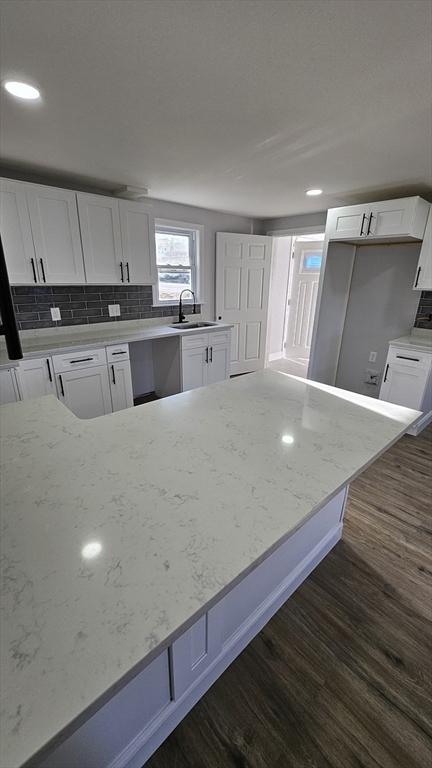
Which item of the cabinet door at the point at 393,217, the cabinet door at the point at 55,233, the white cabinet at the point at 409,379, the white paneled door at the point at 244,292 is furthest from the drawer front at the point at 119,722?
the white paneled door at the point at 244,292

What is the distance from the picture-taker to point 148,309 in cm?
389

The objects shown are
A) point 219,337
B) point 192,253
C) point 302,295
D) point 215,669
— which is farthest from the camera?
point 302,295

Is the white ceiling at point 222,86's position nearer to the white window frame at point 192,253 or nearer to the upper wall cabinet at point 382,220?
the upper wall cabinet at point 382,220

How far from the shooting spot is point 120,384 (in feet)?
10.4

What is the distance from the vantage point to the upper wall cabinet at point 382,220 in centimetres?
286

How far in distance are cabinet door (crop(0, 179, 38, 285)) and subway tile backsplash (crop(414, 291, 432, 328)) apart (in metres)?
3.73

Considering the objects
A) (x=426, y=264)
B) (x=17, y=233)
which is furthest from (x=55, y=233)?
(x=426, y=264)

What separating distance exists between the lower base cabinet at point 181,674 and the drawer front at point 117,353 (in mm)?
2238

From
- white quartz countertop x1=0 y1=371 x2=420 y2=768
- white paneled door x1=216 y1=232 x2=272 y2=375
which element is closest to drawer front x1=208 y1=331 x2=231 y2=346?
white paneled door x1=216 y1=232 x2=272 y2=375

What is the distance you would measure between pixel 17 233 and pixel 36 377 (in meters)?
1.12

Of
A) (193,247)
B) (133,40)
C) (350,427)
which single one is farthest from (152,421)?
(193,247)

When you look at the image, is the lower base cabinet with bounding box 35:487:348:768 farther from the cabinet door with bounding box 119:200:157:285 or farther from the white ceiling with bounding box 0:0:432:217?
the cabinet door with bounding box 119:200:157:285

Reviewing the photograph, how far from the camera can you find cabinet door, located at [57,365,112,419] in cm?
280

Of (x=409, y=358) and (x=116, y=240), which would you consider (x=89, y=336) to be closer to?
(x=116, y=240)
